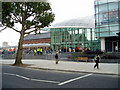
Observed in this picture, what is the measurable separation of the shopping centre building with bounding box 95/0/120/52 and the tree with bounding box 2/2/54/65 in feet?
A: 66.2

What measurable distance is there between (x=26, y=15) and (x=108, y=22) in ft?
74.9

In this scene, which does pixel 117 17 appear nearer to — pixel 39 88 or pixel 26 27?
pixel 26 27

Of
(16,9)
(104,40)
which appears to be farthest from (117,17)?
(16,9)

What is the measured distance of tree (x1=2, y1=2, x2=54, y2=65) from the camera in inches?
774

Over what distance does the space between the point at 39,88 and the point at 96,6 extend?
35.8 meters

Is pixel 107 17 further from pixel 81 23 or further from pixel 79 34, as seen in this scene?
pixel 79 34

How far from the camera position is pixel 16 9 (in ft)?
64.3

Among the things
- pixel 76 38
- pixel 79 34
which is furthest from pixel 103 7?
pixel 76 38

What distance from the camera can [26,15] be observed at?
69.1ft

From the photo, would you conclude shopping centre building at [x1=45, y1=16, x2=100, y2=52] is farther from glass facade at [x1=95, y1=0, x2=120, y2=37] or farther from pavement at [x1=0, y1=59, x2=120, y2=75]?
pavement at [x1=0, y1=59, x2=120, y2=75]

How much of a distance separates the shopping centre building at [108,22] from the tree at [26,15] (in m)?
20.2

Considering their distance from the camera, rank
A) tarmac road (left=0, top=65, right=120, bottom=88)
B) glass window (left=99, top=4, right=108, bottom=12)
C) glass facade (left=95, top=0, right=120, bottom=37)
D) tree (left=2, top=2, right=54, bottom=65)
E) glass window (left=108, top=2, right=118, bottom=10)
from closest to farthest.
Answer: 1. tarmac road (left=0, top=65, right=120, bottom=88)
2. tree (left=2, top=2, right=54, bottom=65)
3. glass facade (left=95, top=0, right=120, bottom=37)
4. glass window (left=108, top=2, right=118, bottom=10)
5. glass window (left=99, top=4, right=108, bottom=12)

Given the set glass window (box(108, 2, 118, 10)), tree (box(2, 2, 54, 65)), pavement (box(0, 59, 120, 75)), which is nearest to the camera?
pavement (box(0, 59, 120, 75))

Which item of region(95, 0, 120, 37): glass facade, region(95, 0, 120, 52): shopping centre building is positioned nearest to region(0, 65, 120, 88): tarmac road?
region(95, 0, 120, 52): shopping centre building
